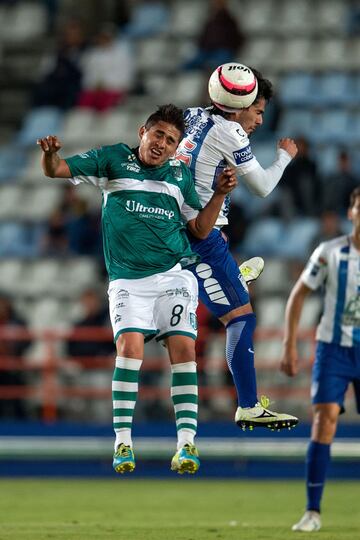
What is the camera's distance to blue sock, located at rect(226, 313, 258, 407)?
31.7 feet

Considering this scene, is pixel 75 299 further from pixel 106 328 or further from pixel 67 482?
pixel 67 482

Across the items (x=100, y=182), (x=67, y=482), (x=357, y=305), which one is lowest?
(x=67, y=482)

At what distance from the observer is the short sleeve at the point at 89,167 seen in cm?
905

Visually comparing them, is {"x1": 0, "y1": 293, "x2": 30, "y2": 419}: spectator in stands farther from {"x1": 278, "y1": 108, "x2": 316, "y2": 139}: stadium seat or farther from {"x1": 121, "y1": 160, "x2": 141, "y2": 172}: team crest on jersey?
{"x1": 121, "y1": 160, "x2": 141, "y2": 172}: team crest on jersey

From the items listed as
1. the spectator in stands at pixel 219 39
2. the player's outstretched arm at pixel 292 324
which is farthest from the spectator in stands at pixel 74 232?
the player's outstretched arm at pixel 292 324

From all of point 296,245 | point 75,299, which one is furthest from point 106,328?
point 296,245

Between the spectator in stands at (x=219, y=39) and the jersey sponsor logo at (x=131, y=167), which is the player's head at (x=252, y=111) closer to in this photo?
the jersey sponsor logo at (x=131, y=167)

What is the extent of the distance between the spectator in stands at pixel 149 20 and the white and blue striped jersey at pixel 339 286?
33.2ft

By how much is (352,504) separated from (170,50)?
29.5 ft

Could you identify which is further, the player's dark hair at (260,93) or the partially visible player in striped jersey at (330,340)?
the partially visible player in striped jersey at (330,340)

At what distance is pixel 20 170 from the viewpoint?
1958 cm

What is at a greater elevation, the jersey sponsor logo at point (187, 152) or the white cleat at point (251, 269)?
the jersey sponsor logo at point (187, 152)

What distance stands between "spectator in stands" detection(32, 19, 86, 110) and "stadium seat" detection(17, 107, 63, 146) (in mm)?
163

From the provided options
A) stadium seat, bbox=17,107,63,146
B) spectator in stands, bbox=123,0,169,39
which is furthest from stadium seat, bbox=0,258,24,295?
spectator in stands, bbox=123,0,169,39
